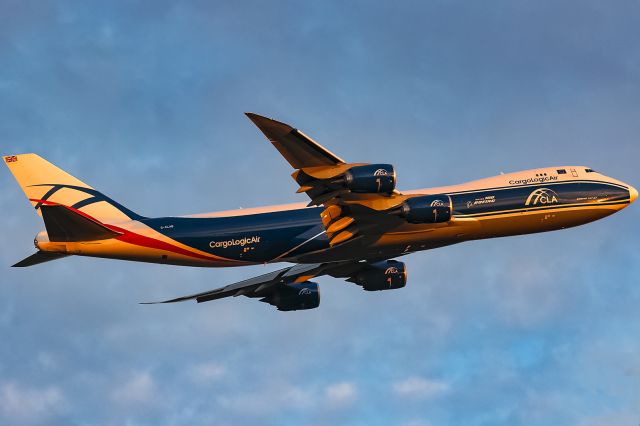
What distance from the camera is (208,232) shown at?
60812 millimetres

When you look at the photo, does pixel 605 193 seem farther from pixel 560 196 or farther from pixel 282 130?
pixel 282 130

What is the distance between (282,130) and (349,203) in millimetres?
8804

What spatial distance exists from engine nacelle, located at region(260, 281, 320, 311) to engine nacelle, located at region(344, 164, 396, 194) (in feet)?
55.8

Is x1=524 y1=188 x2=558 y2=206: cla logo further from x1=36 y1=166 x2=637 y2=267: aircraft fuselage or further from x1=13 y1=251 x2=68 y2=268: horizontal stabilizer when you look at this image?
x1=13 y1=251 x2=68 y2=268: horizontal stabilizer

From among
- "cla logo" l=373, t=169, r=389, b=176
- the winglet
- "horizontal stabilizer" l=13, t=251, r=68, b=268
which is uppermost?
the winglet

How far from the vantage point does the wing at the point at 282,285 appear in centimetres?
6638

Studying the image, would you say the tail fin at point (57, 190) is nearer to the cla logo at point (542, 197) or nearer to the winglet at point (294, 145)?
the winglet at point (294, 145)

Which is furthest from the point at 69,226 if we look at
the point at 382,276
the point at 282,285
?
the point at 382,276

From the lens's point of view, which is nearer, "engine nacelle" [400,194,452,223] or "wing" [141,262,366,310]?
"engine nacelle" [400,194,452,223]

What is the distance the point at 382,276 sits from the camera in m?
67.4

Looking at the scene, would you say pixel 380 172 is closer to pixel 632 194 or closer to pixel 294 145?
pixel 294 145

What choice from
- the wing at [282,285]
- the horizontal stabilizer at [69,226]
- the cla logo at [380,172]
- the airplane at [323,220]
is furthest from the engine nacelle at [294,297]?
the cla logo at [380,172]

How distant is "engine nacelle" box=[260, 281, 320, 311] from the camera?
2726 inches

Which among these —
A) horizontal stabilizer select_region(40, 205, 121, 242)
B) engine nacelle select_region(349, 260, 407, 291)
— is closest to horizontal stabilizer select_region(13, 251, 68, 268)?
horizontal stabilizer select_region(40, 205, 121, 242)
